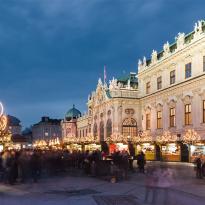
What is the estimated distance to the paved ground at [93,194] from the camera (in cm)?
1628

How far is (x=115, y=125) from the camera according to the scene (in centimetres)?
6150

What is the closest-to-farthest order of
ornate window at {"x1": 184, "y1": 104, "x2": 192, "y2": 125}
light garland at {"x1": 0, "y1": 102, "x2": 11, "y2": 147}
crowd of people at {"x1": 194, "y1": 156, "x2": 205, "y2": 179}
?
crowd of people at {"x1": 194, "y1": 156, "x2": 205, "y2": 179}, light garland at {"x1": 0, "y1": 102, "x2": 11, "y2": 147}, ornate window at {"x1": 184, "y1": 104, "x2": 192, "y2": 125}

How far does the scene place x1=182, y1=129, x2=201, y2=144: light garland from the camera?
4032 cm

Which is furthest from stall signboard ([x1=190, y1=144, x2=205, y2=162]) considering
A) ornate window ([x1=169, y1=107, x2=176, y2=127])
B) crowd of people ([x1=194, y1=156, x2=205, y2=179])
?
crowd of people ([x1=194, y1=156, x2=205, y2=179])

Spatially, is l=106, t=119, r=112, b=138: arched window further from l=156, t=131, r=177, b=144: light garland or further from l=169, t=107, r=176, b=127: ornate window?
l=156, t=131, r=177, b=144: light garland

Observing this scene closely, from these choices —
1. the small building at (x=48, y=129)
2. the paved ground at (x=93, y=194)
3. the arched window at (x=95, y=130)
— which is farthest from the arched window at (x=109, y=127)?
the small building at (x=48, y=129)

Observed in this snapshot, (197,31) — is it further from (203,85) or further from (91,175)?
(91,175)

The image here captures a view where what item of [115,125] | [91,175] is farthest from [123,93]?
[91,175]

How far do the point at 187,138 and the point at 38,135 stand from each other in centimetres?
13256

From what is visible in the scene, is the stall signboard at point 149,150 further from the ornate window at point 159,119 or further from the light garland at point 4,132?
the light garland at point 4,132

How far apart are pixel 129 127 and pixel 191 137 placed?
21.3 metres

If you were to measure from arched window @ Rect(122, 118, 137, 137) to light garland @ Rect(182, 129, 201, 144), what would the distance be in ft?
64.9

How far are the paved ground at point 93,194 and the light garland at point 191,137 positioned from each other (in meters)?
16.7

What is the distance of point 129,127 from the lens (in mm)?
62125
